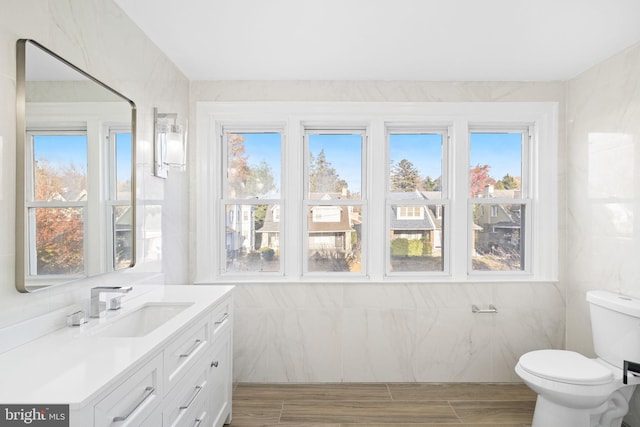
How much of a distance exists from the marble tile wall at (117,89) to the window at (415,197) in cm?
161

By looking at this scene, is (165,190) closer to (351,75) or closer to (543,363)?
(351,75)

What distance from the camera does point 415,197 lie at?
3268 millimetres

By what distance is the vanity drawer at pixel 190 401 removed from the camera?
5.21 ft

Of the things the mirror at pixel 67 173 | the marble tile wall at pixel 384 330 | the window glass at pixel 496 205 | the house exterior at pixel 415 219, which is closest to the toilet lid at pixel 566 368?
the marble tile wall at pixel 384 330

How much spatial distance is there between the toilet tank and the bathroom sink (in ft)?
8.01

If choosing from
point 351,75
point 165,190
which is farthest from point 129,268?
point 351,75

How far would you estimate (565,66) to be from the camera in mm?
2828

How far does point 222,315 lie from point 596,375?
206cm

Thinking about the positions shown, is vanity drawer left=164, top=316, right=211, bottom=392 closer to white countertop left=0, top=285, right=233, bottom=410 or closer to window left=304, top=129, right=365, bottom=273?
white countertop left=0, top=285, right=233, bottom=410

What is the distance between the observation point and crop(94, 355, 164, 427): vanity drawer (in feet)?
3.73

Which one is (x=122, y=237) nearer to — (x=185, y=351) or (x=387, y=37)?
(x=185, y=351)

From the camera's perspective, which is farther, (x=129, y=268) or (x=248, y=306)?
(x=248, y=306)

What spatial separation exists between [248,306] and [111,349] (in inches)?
68.5

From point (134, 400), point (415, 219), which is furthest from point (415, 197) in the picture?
point (134, 400)
